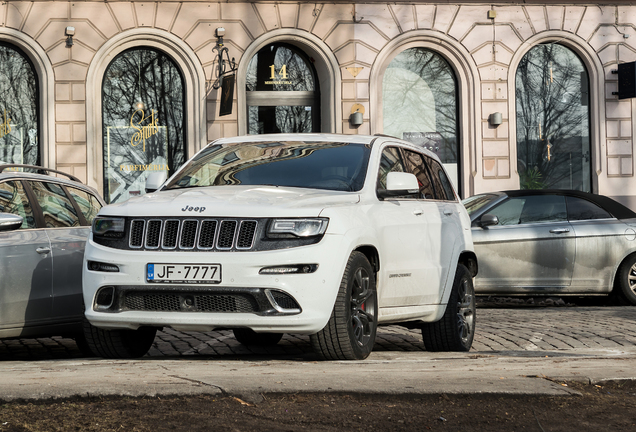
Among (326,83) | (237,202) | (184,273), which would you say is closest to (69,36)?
(326,83)

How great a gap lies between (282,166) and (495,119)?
13515 mm

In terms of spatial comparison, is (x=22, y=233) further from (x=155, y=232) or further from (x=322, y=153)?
(x=322, y=153)

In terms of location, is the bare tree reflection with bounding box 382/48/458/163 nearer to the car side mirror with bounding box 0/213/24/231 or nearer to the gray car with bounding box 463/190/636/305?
the gray car with bounding box 463/190/636/305

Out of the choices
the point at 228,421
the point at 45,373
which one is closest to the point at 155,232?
the point at 45,373

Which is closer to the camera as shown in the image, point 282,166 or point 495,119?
point 282,166

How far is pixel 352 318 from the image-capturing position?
616cm

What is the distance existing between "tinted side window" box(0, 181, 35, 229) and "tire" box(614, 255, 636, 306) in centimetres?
809

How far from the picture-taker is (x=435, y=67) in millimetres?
20016

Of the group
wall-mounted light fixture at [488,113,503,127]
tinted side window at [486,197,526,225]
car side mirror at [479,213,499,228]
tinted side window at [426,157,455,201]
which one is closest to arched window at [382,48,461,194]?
wall-mounted light fixture at [488,113,503,127]

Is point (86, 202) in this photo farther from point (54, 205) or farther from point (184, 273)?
point (184, 273)

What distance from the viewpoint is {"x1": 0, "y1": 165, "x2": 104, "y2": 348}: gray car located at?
Result: 6824 millimetres

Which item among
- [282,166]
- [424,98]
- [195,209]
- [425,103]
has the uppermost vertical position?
[424,98]

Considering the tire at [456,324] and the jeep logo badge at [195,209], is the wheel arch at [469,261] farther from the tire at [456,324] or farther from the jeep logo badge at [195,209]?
the jeep logo badge at [195,209]

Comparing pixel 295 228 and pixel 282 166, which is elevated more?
pixel 282 166
